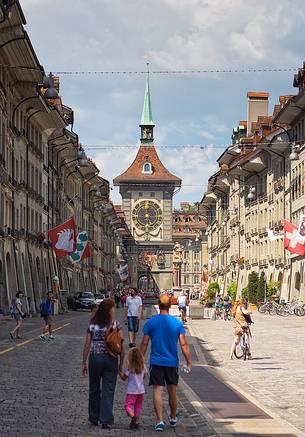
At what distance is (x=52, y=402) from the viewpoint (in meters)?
15.6

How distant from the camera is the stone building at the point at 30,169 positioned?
52000 millimetres

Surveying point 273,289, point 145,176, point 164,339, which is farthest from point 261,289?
point 145,176

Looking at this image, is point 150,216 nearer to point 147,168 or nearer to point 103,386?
point 147,168

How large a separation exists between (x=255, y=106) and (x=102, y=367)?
290ft

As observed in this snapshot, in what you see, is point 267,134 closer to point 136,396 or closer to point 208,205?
point 208,205

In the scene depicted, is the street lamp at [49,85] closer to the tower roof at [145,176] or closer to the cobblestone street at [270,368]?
A: the cobblestone street at [270,368]

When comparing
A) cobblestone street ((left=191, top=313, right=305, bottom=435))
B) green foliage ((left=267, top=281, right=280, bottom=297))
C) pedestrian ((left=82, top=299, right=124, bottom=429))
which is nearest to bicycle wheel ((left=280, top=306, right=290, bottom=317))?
green foliage ((left=267, top=281, right=280, bottom=297))

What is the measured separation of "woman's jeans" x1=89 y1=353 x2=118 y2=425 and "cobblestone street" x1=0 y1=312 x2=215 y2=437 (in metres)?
0.23

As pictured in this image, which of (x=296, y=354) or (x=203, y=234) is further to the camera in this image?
(x=203, y=234)

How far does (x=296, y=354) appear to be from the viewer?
29.0 m

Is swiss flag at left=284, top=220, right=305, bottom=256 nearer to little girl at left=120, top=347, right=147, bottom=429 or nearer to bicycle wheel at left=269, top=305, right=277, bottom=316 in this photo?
bicycle wheel at left=269, top=305, right=277, bottom=316

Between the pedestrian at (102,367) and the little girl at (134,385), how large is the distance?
0.68ft

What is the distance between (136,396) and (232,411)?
8.66ft

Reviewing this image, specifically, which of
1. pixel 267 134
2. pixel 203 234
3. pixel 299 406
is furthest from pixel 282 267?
pixel 203 234
